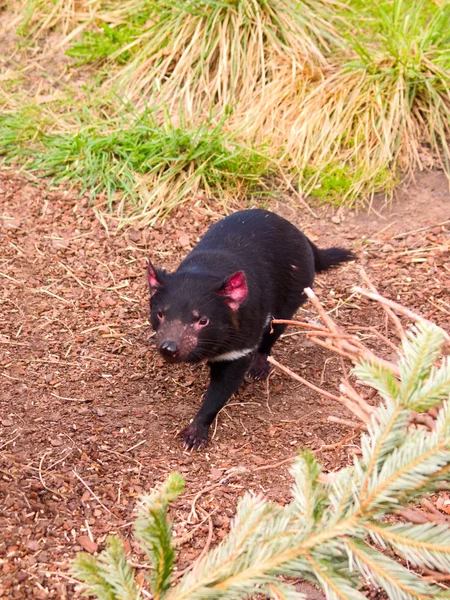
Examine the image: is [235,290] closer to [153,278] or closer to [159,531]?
[153,278]

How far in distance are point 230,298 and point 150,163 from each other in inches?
81.4

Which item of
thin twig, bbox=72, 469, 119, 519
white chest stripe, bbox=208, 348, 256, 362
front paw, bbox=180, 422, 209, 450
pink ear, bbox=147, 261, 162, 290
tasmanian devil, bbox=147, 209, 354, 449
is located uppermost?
pink ear, bbox=147, 261, 162, 290

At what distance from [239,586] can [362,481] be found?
24cm

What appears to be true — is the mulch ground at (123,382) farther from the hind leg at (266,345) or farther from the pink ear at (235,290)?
the pink ear at (235,290)

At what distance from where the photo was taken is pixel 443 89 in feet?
17.7

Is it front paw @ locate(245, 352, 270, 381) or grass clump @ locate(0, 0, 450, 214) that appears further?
grass clump @ locate(0, 0, 450, 214)

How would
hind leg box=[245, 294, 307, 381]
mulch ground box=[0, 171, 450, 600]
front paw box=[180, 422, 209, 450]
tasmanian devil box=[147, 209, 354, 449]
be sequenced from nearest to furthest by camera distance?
mulch ground box=[0, 171, 450, 600]
tasmanian devil box=[147, 209, 354, 449]
front paw box=[180, 422, 209, 450]
hind leg box=[245, 294, 307, 381]

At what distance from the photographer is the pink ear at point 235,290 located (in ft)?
10.3

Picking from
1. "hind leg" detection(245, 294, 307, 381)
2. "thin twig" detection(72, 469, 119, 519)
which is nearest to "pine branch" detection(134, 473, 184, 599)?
"thin twig" detection(72, 469, 119, 519)

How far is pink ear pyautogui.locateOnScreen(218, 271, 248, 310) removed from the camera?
3137 mm

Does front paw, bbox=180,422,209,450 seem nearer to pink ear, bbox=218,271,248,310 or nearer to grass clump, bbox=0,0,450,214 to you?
pink ear, bbox=218,271,248,310

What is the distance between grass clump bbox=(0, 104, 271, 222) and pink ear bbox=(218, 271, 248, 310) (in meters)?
1.80

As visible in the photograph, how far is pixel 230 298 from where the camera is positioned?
A: 3193 millimetres

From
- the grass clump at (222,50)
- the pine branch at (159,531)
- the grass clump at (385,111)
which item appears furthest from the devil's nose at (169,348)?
the grass clump at (222,50)
